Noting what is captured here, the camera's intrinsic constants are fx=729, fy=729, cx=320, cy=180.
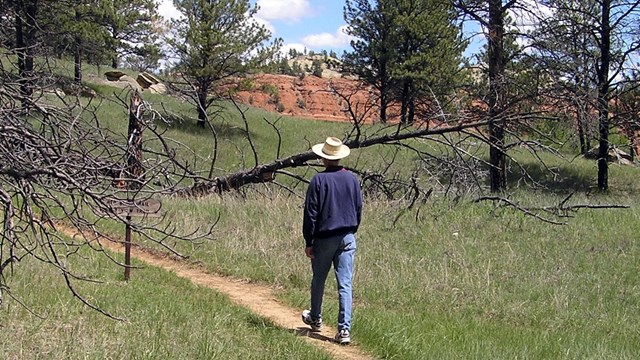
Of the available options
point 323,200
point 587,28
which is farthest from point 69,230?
point 587,28

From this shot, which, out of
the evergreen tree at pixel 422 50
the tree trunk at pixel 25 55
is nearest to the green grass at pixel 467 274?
the tree trunk at pixel 25 55

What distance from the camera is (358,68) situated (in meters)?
46.8

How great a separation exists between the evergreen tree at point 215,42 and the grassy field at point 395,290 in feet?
63.5

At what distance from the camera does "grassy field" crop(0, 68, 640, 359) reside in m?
6.07

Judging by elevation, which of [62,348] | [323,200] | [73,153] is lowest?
[62,348]

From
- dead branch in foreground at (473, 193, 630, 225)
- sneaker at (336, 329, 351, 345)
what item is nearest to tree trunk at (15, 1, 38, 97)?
sneaker at (336, 329, 351, 345)

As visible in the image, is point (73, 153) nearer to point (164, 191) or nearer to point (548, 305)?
point (164, 191)

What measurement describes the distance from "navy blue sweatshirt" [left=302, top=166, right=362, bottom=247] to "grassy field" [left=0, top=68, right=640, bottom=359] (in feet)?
3.30

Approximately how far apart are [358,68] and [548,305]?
3872 centimetres

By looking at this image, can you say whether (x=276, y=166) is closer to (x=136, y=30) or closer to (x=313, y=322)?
(x=313, y=322)

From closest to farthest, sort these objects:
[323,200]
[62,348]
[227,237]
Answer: [62,348] < [323,200] < [227,237]

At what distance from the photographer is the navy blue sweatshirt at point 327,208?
6.73 meters

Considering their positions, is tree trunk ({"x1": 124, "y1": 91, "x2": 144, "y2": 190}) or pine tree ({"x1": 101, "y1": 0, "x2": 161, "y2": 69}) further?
pine tree ({"x1": 101, "y1": 0, "x2": 161, "y2": 69})

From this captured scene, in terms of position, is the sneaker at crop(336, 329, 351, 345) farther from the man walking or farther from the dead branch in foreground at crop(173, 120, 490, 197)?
the dead branch in foreground at crop(173, 120, 490, 197)
